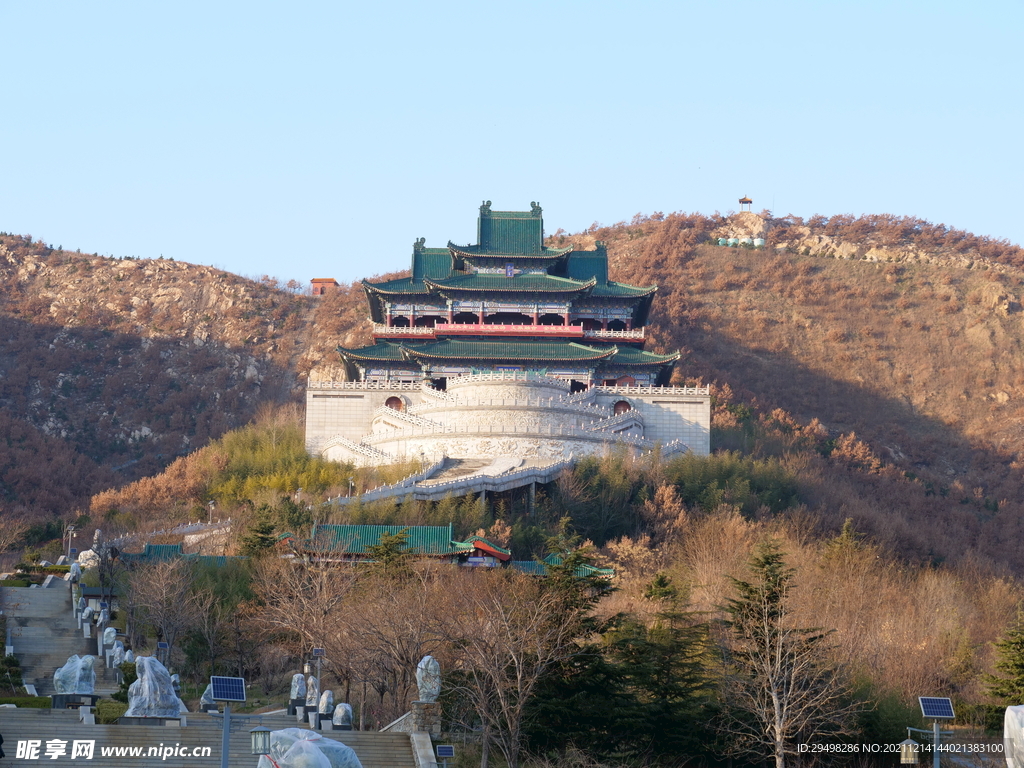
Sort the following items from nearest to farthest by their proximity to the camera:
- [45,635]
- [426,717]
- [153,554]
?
[426,717] < [45,635] < [153,554]

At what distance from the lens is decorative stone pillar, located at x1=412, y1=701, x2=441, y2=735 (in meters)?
29.6

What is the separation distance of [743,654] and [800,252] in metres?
85.0

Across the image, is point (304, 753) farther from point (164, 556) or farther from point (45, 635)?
point (164, 556)

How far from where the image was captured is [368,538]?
4481 centimetres

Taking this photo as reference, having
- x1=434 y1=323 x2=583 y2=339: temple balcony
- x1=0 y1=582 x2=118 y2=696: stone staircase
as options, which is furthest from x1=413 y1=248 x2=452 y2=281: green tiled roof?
x1=0 y1=582 x2=118 y2=696: stone staircase

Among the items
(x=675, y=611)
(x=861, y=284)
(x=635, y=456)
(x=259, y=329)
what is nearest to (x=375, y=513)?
(x=635, y=456)

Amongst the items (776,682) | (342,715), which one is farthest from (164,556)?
(776,682)

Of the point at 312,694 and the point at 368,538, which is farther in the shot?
the point at 368,538

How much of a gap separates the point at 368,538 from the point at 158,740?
17928 millimetres

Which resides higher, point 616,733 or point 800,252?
point 800,252

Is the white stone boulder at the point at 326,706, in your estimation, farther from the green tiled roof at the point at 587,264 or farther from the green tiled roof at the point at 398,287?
the green tiled roof at the point at 587,264

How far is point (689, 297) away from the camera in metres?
106

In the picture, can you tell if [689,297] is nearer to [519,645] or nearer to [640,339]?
[640,339]
